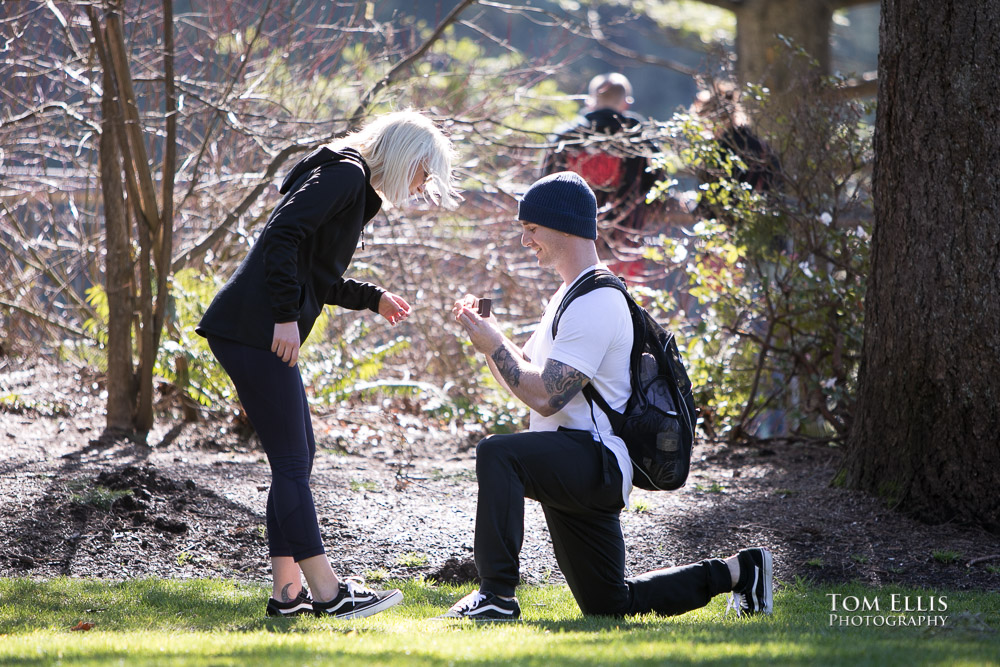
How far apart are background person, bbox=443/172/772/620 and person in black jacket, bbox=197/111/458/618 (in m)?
0.45

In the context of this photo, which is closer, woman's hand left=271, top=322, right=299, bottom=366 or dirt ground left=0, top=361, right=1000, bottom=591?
woman's hand left=271, top=322, right=299, bottom=366

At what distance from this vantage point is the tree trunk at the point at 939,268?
5.10m

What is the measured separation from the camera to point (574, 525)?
3.90 m

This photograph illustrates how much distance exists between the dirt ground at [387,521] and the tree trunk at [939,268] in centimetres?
29

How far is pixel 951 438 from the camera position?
5.16m

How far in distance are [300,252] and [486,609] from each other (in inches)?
57.9

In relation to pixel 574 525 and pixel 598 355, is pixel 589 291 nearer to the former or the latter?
pixel 598 355

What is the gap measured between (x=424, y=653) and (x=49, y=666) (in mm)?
1027

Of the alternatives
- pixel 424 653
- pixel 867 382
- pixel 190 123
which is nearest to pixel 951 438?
pixel 867 382

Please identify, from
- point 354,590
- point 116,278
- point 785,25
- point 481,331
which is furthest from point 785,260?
point 785,25

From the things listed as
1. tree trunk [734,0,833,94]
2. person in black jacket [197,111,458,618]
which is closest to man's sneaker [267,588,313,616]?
person in black jacket [197,111,458,618]

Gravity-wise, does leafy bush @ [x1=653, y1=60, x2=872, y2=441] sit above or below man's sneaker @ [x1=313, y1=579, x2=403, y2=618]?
above

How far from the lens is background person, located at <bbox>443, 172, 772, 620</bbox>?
3658mm

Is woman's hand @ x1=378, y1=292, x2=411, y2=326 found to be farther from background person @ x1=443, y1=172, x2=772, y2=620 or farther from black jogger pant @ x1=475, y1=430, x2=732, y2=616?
black jogger pant @ x1=475, y1=430, x2=732, y2=616
